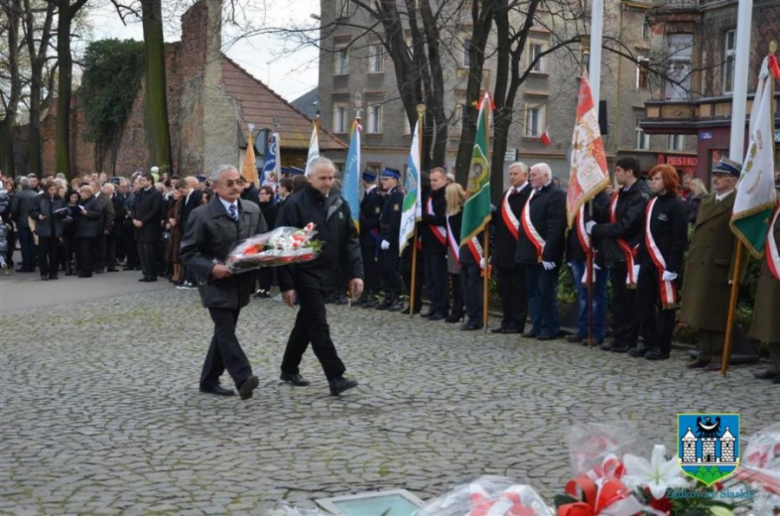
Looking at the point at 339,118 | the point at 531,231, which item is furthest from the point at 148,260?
the point at 339,118

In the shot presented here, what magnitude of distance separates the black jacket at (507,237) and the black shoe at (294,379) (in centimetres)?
439

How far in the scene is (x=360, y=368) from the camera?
10750 millimetres

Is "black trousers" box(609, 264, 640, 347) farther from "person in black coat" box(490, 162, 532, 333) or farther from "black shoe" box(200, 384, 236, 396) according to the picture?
"black shoe" box(200, 384, 236, 396)

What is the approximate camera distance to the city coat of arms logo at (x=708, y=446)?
286 centimetres

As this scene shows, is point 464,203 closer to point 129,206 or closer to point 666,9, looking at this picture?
point 129,206

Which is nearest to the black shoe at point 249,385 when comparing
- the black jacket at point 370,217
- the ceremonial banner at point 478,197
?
the ceremonial banner at point 478,197

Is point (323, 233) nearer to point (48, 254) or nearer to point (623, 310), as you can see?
point (623, 310)

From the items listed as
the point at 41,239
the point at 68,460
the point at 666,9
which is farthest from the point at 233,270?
the point at 666,9

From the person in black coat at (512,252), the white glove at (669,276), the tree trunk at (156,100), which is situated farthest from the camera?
the tree trunk at (156,100)

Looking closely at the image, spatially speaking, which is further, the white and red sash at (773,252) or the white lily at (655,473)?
the white and red sash at (773,252)

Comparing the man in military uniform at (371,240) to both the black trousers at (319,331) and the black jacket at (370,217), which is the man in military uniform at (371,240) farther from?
the black trousers at (319,331)

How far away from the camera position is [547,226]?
1295cm

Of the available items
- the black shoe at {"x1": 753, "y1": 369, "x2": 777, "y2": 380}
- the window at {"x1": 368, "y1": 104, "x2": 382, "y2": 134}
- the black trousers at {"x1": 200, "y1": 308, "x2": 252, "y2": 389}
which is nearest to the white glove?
the black shoe at {"x1": 753, "y1": 369, "x2": 777, "y2": 380}

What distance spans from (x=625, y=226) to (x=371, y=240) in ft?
18.5
